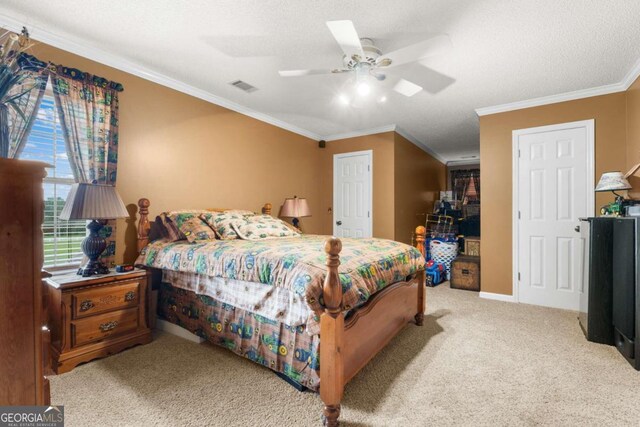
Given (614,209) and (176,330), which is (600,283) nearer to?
(614,209)

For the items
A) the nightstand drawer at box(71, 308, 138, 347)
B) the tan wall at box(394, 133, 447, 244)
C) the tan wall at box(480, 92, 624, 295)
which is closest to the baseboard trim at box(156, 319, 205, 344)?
the nightstand drawer at box(71, 308, 138, 347)

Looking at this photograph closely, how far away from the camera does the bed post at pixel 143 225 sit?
108 inches

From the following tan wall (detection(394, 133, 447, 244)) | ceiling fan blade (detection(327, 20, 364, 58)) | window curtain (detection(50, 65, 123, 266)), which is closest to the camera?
ceiling fan blade (detection(327, 20, 364, 58))

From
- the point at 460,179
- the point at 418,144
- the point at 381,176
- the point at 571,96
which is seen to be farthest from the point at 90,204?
the point at 460,179

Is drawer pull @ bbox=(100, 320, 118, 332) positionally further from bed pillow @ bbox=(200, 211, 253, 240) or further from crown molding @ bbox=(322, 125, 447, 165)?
crown molding @ bbox=(322, 125, 447, 165)

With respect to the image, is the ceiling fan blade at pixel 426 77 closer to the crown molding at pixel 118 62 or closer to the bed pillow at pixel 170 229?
the crown molding at pixel 118 62

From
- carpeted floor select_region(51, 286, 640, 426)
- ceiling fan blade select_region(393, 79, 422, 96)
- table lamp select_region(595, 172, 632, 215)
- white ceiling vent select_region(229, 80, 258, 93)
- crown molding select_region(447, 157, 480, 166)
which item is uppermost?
white ceiling vent select_region(229, 80, 258, 93)

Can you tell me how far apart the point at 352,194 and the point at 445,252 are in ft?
6.12

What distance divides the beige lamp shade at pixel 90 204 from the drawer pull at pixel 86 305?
61 cm

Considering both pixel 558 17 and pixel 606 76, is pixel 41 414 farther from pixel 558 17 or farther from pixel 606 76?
pixel 606 76

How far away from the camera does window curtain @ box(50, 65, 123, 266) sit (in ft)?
7.61

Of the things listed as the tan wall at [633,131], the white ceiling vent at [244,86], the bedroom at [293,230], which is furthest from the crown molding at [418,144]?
the tan wall at [633,131]

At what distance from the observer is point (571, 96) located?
336 centimetres

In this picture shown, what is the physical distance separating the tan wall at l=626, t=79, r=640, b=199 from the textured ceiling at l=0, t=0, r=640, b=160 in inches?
9.0
